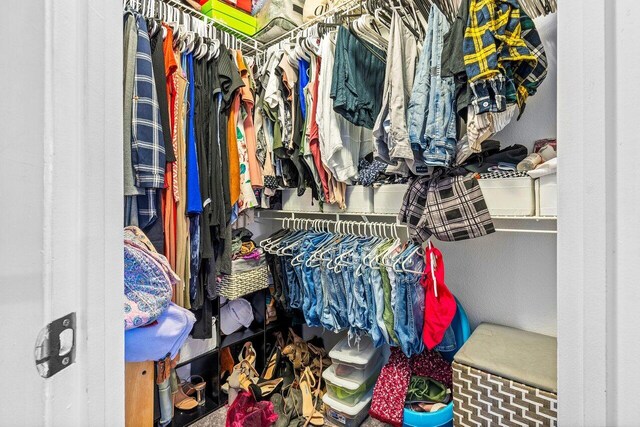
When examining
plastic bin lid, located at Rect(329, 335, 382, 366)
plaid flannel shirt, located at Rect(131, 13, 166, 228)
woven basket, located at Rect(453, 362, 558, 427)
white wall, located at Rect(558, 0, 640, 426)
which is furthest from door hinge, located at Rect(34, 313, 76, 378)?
plastic bin lid, located at Rect(329, 335, 382, 366)

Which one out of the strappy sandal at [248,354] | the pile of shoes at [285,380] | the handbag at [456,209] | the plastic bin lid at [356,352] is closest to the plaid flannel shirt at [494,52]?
the handbag at [456,209]

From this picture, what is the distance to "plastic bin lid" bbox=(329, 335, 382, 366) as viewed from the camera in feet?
4.61

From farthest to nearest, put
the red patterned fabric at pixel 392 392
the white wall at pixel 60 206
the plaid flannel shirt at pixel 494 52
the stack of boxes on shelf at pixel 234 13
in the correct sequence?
1. the stack of boxes on shelf at pixel 234 13
2. the red patterned fabric at pixel 392 392
3. the plaid flannel shirt at pixel 494 52
4. the white wall at pixel 60 206

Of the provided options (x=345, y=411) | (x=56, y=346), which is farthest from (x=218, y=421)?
(x=56, y=346)

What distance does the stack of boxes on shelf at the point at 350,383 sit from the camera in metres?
1.39

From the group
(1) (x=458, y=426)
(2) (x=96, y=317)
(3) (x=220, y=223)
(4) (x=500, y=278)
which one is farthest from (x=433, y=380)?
(2) (x=96, y=317)

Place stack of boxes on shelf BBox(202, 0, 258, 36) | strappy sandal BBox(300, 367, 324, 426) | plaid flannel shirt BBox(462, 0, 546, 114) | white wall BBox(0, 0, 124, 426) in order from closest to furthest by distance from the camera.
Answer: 1. white wall BBox(0, 0, 124, 426)
2. plaid flannel shirt BBox(462, 0, 546, 114)
3. strappy sandal BBox(300, 367, 324, 426)
4. stack of boxes on shelf BBox(202, 0, 258, 36)

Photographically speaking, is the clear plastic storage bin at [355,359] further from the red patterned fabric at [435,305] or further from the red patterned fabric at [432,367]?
the red patterned fabric at [435,305]

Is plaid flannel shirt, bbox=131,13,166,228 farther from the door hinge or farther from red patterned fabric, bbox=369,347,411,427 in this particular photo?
red patterned fabric, bbox=369,347,411,427

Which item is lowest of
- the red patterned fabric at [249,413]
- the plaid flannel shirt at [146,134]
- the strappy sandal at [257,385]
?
the red patterned fabric at [249,413]

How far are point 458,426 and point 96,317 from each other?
124 cm

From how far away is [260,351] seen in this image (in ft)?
6.03

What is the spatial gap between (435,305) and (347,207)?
0.59 meters

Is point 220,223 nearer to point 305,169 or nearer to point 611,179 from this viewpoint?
point 305,169
